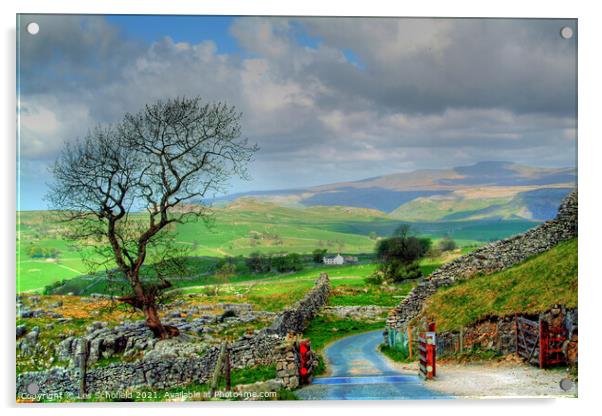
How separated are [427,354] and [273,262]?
9.38 feet

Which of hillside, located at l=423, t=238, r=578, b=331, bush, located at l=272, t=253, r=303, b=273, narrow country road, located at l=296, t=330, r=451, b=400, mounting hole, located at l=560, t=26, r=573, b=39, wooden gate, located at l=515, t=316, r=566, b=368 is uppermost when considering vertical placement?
mounting hole, located at l=560, t=26, r=573, b=39

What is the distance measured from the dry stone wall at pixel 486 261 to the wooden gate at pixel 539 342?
44.0 inches

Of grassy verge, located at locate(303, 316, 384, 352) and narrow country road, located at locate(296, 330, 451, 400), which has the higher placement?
grassy verge, located at locate(303, 316, 384, 352)

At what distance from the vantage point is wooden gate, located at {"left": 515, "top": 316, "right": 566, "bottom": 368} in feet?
33.4

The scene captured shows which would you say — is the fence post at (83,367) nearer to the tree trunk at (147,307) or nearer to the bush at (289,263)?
the tree trunk at (147,307)

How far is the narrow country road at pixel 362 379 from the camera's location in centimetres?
1016

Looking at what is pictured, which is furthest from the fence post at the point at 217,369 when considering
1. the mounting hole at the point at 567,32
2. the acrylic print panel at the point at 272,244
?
the mounting hole at the point at 567,32

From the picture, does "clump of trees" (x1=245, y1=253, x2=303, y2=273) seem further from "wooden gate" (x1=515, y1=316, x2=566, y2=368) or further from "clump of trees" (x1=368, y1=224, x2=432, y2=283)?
"wooden gate" (x1=515, y1=316, x2=566, y2=368)

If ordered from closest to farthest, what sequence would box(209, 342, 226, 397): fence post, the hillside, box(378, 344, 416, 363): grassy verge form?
1. box(209, 342, 226, 397): fence post
2. the hillside
3. box(378, 344, 416, 363): grassy verge

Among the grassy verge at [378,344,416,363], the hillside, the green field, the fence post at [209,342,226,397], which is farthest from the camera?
the grassy verge at [378,344,416,363]

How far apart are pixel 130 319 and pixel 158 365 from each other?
0.87 metres

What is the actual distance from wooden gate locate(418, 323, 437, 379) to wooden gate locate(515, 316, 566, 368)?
4.39 feet

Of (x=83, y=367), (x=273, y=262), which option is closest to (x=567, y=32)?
(x=273, y=262)

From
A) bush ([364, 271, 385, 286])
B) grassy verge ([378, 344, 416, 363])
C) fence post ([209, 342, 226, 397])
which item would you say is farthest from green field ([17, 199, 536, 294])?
grassy verge ([378, 344, 416, 363])
